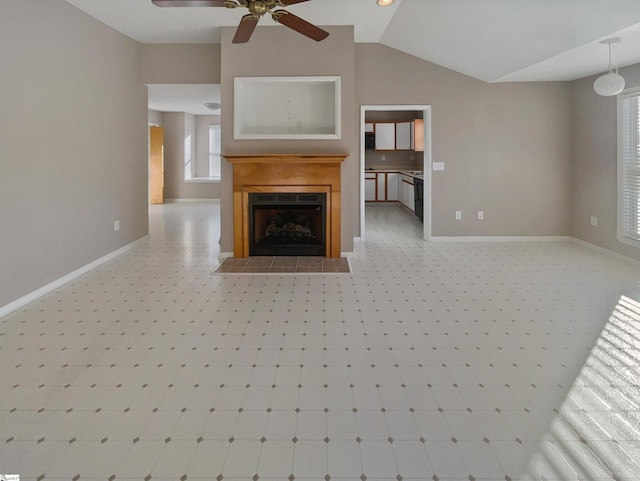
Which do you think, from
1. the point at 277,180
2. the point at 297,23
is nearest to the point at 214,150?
the point at 277,180

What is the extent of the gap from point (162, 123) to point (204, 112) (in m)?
1.16

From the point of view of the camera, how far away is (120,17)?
4.72m

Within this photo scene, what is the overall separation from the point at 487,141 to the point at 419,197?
1.90 meters

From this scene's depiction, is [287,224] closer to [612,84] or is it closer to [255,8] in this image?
[255,8]

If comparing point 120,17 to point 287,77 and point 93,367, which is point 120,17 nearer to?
point 287,77

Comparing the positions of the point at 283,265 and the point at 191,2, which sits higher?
the point at 191,2

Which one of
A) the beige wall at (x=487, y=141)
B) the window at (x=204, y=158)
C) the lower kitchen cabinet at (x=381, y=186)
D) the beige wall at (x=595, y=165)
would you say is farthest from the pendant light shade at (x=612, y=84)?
the window at (x=204, y=158)

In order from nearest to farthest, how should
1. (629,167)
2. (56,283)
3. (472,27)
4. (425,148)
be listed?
(56,283), (472,27), (629,167), (425,148)

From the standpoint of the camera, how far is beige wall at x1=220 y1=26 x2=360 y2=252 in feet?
16.6

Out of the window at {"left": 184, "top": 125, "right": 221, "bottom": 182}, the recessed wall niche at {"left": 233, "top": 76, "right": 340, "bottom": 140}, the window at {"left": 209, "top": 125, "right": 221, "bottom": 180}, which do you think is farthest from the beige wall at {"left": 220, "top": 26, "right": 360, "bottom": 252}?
the window at {"left": 209, "top": 125, "right": 221, "bottom": 180}

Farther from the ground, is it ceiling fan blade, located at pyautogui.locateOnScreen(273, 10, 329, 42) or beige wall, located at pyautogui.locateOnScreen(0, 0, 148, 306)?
ceiling fan blade, located at pyautogui.locateOnScreen(273, 10, 329, 42)

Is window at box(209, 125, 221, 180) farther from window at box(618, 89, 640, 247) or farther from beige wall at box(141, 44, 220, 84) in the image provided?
window at box(618, 89, 640, 247)

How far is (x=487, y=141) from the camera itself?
6152 millimetres

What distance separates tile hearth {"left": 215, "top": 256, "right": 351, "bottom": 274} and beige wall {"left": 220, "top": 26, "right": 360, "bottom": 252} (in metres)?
0.84
